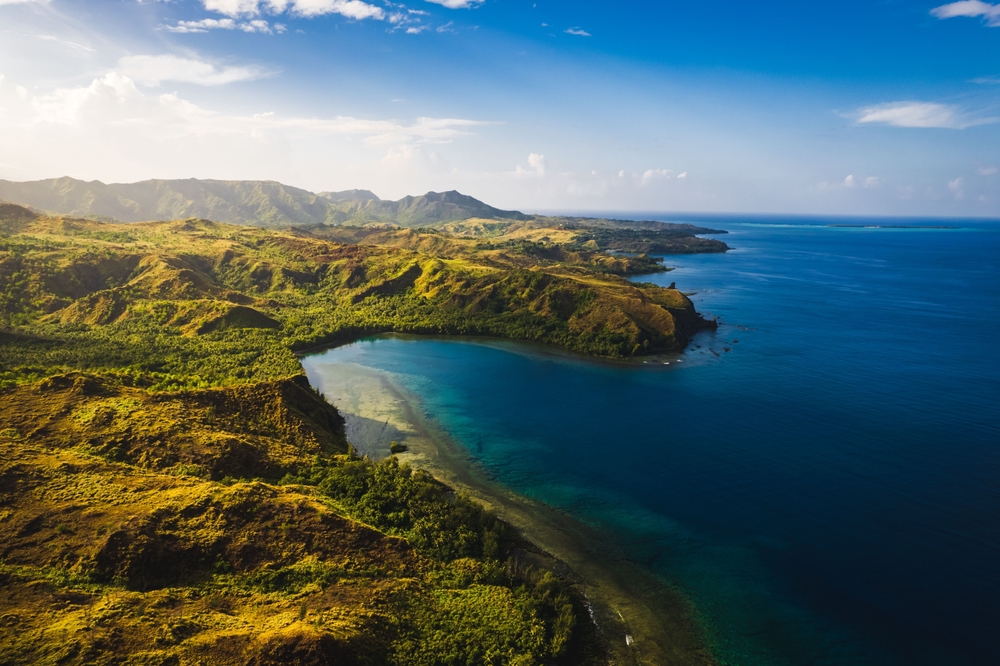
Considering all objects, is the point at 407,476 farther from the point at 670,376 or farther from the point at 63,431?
the point at 670,376

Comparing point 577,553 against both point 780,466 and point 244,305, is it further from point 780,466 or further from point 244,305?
point 244,305

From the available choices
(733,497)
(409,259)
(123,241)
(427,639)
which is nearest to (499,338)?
(409,259)

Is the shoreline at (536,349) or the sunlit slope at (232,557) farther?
the shoreline at (536,349)

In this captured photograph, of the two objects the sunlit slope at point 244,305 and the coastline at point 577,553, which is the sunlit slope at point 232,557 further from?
the sunlit slope at point 244,305

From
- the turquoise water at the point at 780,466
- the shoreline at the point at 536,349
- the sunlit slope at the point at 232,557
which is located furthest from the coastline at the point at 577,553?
the shoreline at the point at 536,349

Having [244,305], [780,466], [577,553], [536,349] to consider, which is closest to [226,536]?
[577,553]

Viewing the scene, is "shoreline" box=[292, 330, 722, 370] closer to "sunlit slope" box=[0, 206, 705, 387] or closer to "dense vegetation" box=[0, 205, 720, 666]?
"sunlit slope" box=[0, 206, 705, 387]
